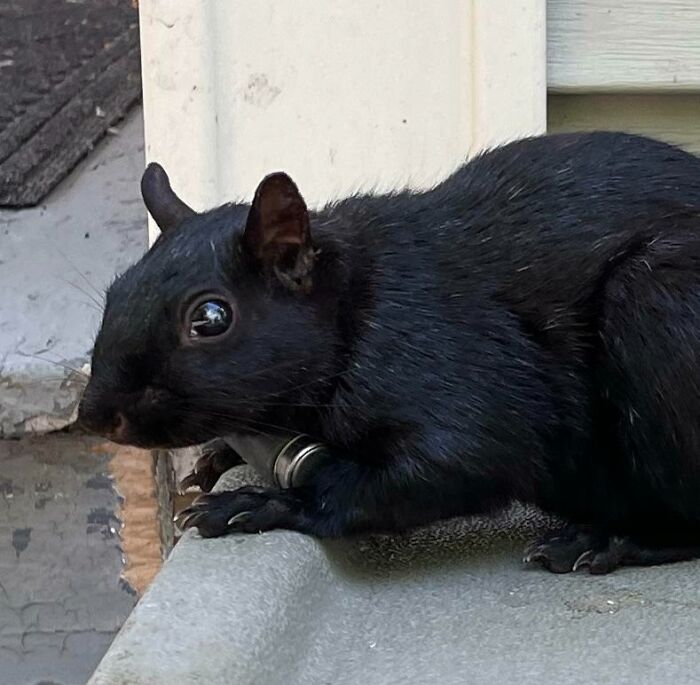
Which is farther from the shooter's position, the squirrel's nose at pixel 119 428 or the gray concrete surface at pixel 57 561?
the gray concrete surface at pixel 57 561

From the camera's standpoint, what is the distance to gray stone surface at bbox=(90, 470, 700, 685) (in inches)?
45.9

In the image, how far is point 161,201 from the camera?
1604 mm

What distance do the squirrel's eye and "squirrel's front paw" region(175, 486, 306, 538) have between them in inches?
7.1

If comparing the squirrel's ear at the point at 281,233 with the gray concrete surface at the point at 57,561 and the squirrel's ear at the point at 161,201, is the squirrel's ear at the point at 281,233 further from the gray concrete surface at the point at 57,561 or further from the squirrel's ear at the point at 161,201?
the gray concrete surface at the point at 57,561

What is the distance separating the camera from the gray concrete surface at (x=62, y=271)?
2.00 metres

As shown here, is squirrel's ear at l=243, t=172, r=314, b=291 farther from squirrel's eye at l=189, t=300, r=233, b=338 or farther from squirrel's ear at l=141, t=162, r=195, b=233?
squirrel's ear at l=141, t=162, r=195, b=233

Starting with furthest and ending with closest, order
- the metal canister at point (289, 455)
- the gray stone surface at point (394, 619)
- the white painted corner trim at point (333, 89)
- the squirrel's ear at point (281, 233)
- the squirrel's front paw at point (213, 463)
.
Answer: the white painted corner trim at point (333, 89)
the squirrel's front paw at point (213, 463)
the metal canister at point (289, 455)
the squirrel's ear at point (281, 233)
the gray stone surface at point (394, 619)

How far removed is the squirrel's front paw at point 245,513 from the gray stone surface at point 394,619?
0.06ft

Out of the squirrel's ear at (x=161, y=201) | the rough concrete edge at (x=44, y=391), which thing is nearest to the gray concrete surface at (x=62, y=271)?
the rough concrete edge at (x=44, y=391)

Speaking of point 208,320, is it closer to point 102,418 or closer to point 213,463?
point 102,418

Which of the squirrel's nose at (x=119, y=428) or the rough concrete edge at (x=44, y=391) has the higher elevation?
the squirrel's nose at (x=119, y=428)

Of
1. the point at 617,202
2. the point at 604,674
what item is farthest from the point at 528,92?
the point at 604,674

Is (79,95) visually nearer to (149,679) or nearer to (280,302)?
(280,302)

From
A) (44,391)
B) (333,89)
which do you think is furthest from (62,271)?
(333,89)
